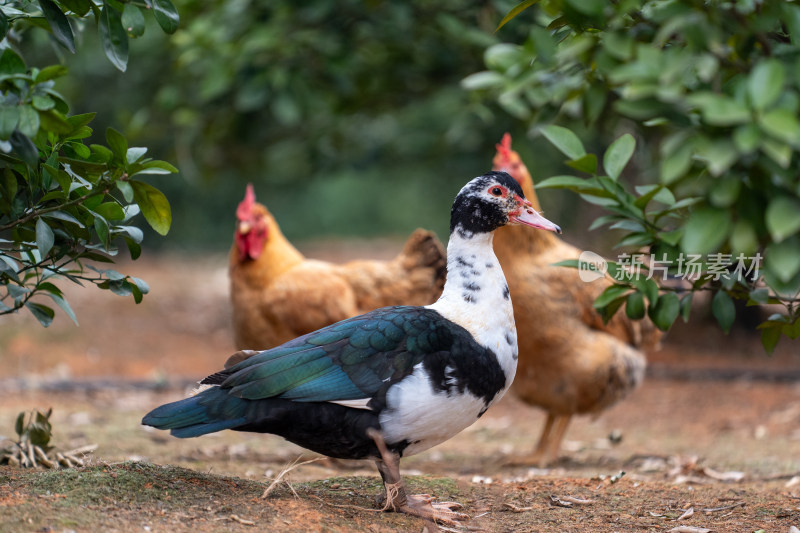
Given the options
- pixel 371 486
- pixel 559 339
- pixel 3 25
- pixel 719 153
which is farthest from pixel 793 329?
pixel 3 25

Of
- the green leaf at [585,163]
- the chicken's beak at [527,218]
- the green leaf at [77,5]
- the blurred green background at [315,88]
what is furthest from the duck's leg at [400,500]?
the blurred green background at [315,88]

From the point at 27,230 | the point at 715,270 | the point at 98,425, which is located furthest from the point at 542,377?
the point at 27,230

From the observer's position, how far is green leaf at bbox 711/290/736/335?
3.44m

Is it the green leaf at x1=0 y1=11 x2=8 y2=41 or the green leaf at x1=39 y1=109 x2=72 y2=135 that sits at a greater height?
the green leaf at x1=0 y1=11 x2=8 y2=41

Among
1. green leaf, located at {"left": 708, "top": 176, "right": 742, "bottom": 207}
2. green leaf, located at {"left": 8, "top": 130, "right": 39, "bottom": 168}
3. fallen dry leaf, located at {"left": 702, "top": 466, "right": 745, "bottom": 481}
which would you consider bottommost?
fallen dry leaf, located at {"left": 702, "top": 466, "right": 745, "bottom": 481}

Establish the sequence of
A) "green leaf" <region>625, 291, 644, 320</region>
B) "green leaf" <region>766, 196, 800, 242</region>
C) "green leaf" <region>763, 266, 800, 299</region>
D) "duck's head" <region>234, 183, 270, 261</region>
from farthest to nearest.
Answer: "duck's head" <region>234, 183, 270, 261</region>, "green leaf" <region>625, 291, 644, 320</region>, "green leaf" <region>763, 266, 800, 299</region>, "green leaf" <region>766, 196, 800, 242</region>

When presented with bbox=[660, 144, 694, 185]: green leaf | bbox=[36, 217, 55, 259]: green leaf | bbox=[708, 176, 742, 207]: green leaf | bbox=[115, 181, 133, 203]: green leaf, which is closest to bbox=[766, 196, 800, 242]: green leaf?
bbox=[708, 176, 742, 207]: green leaf

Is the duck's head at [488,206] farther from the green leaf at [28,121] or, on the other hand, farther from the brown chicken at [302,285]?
the brown chicken at [302,285]

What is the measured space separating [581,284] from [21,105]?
3.74 meters

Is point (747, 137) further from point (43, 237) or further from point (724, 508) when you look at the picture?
point (43, 237)

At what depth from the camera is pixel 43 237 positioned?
3164 mm

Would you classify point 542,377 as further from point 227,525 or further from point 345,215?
point 345,215

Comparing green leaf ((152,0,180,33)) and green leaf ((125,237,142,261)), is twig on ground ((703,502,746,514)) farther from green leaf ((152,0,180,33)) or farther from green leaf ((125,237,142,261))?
green leaf ((152,0,180,33))

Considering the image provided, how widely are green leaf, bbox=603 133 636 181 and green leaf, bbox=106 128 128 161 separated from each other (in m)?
1.77
